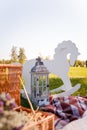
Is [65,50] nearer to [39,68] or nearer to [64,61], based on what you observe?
[64,61]

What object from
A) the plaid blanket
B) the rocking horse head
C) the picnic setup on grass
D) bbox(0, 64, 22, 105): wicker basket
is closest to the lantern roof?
the picnic setup on grass

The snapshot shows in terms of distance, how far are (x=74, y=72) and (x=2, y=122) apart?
7926 millimetres

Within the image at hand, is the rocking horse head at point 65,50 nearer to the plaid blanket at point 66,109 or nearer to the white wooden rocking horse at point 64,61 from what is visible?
the white wooden rocking horse at point 64,61

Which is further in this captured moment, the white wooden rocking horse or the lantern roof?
the white wooden rocking horse

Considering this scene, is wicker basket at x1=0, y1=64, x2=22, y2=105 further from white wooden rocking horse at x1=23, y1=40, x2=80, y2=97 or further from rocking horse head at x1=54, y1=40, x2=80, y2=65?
rocking horse head at x1=54, y1=40, x2=80, y2=65

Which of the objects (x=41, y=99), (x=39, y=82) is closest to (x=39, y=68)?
(x=39, y=82)

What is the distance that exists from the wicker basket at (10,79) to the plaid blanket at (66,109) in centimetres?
57

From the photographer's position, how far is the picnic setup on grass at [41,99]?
1.00 metres

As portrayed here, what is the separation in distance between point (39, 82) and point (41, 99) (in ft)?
0.80

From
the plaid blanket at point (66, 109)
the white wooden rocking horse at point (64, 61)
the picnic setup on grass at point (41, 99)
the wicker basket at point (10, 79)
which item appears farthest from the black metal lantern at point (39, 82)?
the wicker basket at point (10, 79)

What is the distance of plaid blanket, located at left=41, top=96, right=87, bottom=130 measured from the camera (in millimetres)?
2912

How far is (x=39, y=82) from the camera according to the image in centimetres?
365

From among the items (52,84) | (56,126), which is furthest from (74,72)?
(56,126)

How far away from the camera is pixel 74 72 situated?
873cm
